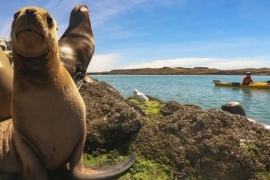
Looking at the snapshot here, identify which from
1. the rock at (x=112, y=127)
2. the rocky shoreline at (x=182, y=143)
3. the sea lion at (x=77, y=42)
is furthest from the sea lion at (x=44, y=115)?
the sea lion at (x=77, y=42)

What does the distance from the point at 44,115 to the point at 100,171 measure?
728 millimetres

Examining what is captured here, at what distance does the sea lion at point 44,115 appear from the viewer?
3.24 metres

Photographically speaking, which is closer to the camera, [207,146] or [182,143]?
[207,146]

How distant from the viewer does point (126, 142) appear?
429 centimetres

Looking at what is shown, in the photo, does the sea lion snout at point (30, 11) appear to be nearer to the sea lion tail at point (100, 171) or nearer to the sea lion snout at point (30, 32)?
the sea lion snout at point (30, 32)

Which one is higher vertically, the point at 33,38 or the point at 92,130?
the point at 33,38

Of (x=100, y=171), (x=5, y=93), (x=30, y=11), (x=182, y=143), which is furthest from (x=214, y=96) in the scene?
(x=30, y=11)

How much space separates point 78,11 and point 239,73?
3775 inches

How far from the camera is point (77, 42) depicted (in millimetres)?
9438

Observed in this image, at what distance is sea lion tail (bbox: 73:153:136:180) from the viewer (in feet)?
11.0

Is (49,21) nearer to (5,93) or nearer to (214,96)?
(5,93)

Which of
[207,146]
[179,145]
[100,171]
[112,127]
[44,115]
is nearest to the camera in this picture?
[44,115]

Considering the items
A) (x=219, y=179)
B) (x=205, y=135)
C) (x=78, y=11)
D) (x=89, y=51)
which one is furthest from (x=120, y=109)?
(x=78, y=11)

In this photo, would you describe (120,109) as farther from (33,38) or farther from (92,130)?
(33,38)
